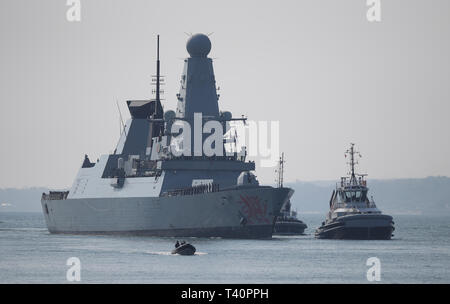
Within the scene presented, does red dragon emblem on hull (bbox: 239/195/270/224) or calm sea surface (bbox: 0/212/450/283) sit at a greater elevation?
red dragon emblem on hull (bbox: 239/195/270/224)

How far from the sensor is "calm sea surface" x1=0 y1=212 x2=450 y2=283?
49094mm

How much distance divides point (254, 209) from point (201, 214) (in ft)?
13.9

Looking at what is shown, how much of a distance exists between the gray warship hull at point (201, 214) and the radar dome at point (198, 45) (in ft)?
41.1

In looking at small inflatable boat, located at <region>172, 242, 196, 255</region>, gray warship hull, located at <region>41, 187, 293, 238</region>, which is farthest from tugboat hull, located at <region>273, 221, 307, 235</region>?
small inflatable boat, located at <region>172, 242, 196, 255</region>

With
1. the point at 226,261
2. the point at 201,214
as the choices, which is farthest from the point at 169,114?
the point at 226,261

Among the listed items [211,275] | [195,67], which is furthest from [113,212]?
[211,275]

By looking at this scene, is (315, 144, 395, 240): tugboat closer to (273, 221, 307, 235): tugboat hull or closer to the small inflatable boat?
(273, 221, 307, 235): tugboat hull

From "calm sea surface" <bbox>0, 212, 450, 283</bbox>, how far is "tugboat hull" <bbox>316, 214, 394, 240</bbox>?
1.30 metres

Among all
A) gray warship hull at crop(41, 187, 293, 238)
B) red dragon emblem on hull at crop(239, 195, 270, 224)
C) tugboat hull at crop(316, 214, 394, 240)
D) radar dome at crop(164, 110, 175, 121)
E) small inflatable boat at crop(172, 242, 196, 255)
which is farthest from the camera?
radar dome at crop(164, 110, 175, 121)

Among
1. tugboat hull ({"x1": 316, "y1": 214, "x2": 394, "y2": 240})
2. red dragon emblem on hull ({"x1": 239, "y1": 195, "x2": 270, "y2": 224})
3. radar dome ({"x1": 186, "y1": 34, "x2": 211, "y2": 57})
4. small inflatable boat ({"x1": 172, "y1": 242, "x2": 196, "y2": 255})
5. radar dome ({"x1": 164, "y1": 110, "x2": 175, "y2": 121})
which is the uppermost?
radar dome ({"x1": 186, "y1": 34, "x2": 211, "y2": 57})

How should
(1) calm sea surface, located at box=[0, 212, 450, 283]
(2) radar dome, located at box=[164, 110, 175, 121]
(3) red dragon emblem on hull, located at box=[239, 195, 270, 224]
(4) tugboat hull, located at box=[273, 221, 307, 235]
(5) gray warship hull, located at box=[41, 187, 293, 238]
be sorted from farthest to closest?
(4) tugboat hull, located at box=[273, 221, 307, 235] → (2) radar dome, located at box=[164, 110, 175, 121] → (5) gray warship hull, located at box=[41, 187, 293, 238] → (3) red dragon emblem on hull, located at box=[239, 195, 270, 224] → (1) calm sea surface, located at box=[0, 212, 450, 283]

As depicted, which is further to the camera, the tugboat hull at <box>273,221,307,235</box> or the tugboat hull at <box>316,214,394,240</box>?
the tugboat hull at <box>273,221,307,235</box>

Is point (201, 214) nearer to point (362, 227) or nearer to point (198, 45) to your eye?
point (362, 227)
